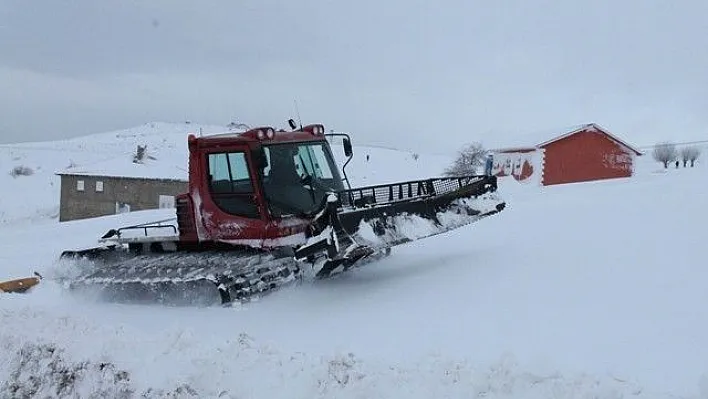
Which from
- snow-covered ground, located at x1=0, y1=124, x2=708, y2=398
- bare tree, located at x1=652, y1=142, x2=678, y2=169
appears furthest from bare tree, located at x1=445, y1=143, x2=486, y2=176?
snow-covered ground, located at x1=0, y1=124, x2=708, y2=398

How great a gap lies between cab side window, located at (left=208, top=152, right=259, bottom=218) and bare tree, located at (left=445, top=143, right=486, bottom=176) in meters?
31.2

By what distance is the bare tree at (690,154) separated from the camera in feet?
150

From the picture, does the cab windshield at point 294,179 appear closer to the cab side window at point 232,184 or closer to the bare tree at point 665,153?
the cab side window at point 232,184

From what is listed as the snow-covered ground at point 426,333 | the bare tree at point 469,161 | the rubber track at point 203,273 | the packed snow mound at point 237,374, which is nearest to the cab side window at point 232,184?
the rubber track at point 203,273

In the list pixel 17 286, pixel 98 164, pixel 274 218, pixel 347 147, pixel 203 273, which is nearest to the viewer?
Result: pixel 203 273

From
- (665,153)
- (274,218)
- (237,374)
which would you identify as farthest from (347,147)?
(665,153)

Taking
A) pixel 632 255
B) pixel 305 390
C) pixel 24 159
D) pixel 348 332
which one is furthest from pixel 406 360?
pixel 24 159

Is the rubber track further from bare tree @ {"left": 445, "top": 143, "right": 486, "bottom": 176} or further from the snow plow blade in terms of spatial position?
bare tree @ {"left": 445, "top": 143, "right": 486, "bottom": 176}

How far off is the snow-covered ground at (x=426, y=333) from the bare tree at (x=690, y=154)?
131 ft

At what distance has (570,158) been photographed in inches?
1358

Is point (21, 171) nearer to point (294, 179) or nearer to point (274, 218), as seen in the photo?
point (294, 179)

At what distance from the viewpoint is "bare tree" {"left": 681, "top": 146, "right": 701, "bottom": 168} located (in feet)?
150

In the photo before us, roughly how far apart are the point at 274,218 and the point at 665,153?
4503 centimetres

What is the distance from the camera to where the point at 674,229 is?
9672 millimetres
